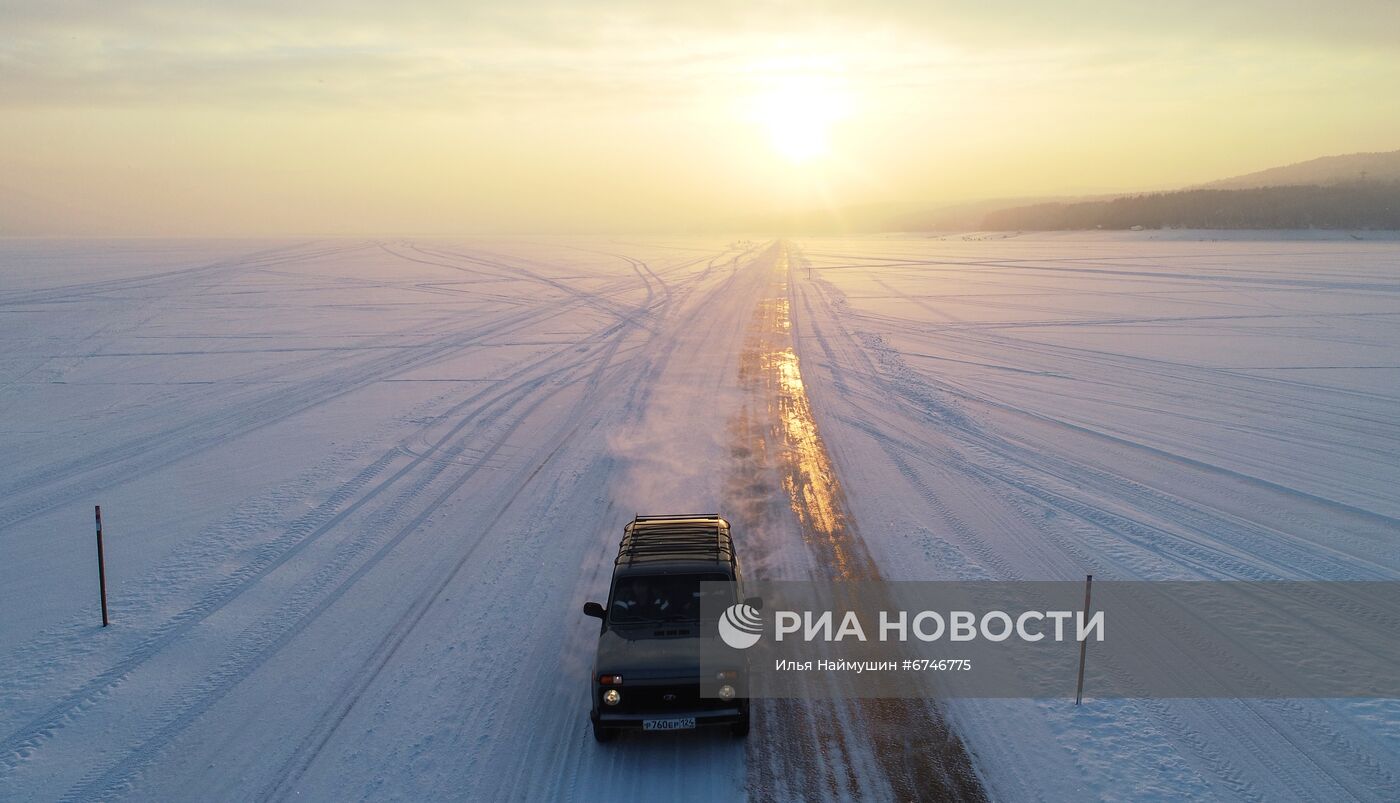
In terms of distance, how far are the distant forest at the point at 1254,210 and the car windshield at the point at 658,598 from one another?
113 m

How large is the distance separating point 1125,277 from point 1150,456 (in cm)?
4223

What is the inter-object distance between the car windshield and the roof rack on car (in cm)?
31

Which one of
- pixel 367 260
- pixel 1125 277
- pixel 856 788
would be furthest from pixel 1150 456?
pixel 367 260

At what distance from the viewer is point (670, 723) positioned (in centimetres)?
719

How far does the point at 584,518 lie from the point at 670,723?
6.22 m

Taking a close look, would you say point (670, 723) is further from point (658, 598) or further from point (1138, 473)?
point (1138, 473)

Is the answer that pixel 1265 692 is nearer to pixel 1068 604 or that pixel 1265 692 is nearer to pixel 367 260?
pixel 1068 604

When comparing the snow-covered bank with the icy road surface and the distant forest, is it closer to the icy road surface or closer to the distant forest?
the icy road surface

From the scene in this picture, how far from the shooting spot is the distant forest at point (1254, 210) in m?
101

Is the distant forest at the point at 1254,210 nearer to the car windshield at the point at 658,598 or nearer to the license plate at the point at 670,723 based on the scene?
the car windshield at the point at 658,598

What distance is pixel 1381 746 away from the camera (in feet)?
24.2

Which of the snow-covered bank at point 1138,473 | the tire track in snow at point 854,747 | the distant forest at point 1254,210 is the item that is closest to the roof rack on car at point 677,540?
the tire track in snow at point 854,747

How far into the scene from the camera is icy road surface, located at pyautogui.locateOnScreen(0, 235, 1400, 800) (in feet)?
23.9

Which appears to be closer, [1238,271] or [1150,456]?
[1150,456]
